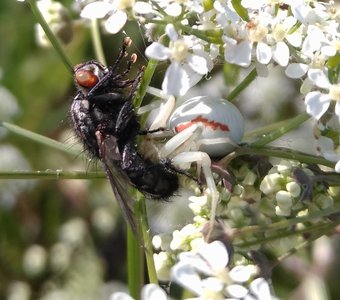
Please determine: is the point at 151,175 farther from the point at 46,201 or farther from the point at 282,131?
the point at 46,201

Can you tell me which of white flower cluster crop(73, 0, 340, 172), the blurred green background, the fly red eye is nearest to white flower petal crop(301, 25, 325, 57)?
white flower cluster crop(73, 0, 340, 172)

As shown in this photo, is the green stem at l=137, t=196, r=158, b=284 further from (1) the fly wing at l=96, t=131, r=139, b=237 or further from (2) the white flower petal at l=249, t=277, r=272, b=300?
(2) the white flower petal at l=249, t=277, r=272, b=300

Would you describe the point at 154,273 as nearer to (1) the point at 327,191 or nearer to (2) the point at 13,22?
(1) the point at 327,191

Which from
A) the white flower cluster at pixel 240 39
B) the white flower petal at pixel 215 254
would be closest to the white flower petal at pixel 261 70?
the white flower cluster at pixel 240 39

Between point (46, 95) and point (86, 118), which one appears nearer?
point (86, 118)

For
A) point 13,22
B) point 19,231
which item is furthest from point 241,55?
point 13,22

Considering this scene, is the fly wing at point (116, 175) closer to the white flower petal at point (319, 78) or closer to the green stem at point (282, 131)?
the green stem at point (282, 131)

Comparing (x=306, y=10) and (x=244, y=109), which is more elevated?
(x=306, y=10)
